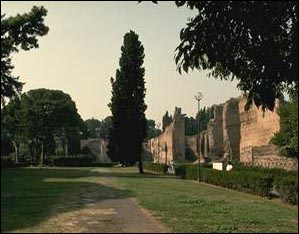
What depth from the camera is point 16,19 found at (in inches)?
1230

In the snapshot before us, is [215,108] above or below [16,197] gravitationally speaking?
above

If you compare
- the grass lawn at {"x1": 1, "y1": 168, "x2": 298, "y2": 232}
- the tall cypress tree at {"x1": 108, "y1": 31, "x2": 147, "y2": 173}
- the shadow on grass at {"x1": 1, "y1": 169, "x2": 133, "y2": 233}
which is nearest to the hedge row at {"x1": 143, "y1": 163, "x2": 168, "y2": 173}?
the tall cypress tree at {"x1": 108, "y1": 31, "x2": 147, "y2": 173}

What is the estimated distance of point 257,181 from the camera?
83.5ft

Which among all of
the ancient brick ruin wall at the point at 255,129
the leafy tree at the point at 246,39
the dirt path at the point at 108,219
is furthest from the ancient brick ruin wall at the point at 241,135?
the leafy tree at the point at 246,39

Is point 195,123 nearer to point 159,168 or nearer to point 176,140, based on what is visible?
point 176,140

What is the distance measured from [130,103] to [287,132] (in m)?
Answer: 16.2

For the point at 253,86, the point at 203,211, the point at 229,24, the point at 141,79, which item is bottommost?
the point at 203,211

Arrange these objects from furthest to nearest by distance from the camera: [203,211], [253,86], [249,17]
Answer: [203,211]
[253,86]
[249,17]

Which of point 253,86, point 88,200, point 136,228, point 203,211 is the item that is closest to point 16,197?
point 88,200

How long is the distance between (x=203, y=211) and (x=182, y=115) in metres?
73.4

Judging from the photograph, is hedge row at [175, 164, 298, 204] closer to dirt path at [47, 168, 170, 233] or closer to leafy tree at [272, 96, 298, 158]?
dirt path at [47, 168, 170, 233]

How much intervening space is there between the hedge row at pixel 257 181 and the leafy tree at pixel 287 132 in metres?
16.7

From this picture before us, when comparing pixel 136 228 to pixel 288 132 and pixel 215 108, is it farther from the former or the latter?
pixel 215 108

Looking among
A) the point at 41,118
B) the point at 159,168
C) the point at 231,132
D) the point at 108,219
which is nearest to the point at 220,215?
the point at 108,219
